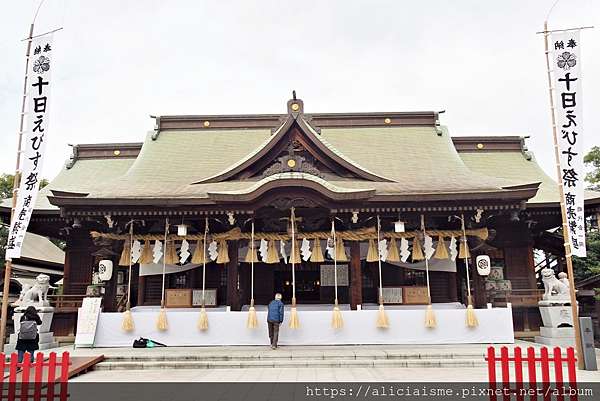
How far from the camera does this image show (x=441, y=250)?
14242 mm

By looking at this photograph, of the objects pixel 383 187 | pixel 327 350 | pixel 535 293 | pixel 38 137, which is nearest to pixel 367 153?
pixel 383 187

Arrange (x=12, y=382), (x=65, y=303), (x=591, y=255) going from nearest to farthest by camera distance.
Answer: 1. (x=12, y=382)
2. (x=65, y=303)
3. (x=591, y=255)

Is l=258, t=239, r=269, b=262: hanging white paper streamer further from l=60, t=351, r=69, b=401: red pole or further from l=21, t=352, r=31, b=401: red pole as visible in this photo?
l=21, t=352, r=31, b=401: red pole

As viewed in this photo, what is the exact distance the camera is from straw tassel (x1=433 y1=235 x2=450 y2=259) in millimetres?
14172

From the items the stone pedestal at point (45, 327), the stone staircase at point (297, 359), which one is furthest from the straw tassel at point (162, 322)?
the stone pedestal at point (45, 327)

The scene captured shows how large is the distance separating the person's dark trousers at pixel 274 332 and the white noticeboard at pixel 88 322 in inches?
214

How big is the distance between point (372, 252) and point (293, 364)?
4922mm

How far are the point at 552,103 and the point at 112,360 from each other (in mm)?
12762

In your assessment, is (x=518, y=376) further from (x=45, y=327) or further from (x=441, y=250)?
(x=45, y=327)

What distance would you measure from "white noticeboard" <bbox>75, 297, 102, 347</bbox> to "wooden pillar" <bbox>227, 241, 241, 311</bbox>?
3.99 metres

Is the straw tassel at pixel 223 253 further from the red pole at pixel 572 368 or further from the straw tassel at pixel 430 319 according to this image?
the red pole at pixel 572 368

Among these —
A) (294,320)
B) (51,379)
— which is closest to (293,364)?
(294,320)

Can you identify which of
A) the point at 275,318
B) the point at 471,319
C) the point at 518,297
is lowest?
the point at 471,319

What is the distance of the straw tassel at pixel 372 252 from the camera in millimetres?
14188
